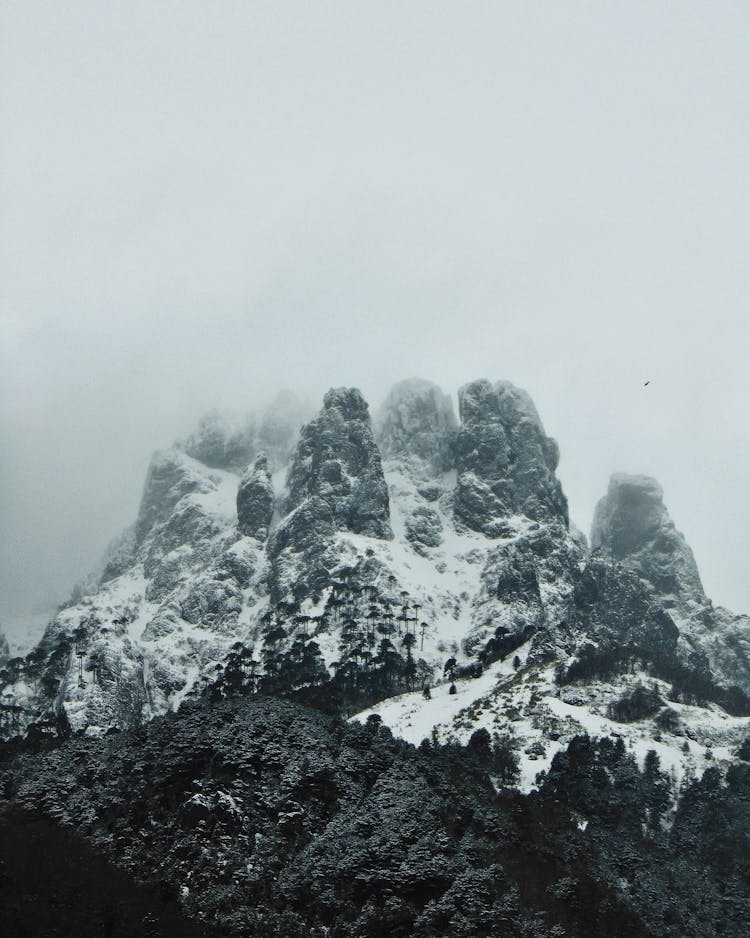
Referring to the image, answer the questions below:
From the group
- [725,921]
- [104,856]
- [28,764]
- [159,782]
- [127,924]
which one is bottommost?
[725,921]

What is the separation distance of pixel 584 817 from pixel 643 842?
8390 millimetres

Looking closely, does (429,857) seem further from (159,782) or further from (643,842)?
(643,842)

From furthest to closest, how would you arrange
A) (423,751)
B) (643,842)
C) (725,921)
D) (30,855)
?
1. (423,751)
2. (643,842)
3. (725,921)
4. (30,855)

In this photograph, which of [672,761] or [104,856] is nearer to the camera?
[104,856]

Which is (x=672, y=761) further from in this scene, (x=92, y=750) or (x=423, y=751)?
(x=92, y=750)

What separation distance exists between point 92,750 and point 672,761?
94564 mm

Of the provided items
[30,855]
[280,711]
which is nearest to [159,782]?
[30,855]

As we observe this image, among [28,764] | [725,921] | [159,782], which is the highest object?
[28,764]

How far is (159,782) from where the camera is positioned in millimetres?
100000

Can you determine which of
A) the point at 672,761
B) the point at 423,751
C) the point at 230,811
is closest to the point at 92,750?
the point at 230,811

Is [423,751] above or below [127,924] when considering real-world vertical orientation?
above

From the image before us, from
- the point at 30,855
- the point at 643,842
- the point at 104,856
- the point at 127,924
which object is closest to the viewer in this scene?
the point at 127,924

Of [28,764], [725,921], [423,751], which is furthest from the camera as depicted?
[423,751]

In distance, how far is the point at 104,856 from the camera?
283ft
